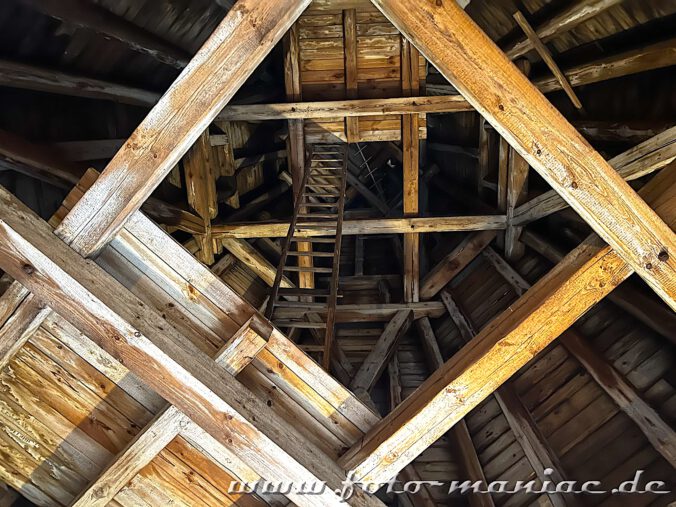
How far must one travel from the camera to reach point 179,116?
81.8 inches

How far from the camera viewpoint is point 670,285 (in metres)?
2.14

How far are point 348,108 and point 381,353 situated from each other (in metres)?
A: 2.39

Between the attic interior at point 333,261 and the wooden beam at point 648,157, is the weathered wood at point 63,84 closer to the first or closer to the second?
the attic interior at point 333,261

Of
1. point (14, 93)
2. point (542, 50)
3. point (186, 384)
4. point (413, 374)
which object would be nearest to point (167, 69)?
point (14, 93)

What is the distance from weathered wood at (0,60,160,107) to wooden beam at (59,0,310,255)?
6.00ft

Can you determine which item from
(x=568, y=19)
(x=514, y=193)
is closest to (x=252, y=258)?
(x=514, y=193)

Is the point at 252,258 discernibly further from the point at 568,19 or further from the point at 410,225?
the point at 568,19

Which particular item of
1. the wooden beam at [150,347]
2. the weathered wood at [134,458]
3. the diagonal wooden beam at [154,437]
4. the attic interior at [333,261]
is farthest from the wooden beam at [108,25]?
the weathered wood at [134,458]

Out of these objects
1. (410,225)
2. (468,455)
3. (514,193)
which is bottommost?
(468,455)

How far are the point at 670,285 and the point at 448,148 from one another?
5.77 meters

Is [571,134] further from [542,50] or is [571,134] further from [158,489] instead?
[542,50]

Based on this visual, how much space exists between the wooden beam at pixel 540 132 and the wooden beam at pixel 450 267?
4.13 m

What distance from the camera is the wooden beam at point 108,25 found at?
3.65 meters

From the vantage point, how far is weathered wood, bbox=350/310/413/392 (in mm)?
5406
